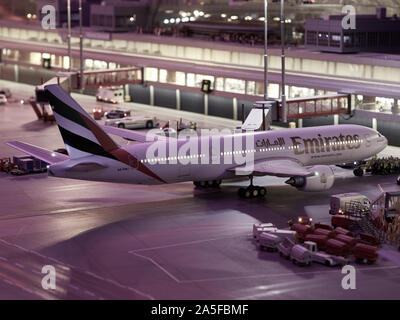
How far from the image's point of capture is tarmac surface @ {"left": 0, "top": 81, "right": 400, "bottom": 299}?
49312mm

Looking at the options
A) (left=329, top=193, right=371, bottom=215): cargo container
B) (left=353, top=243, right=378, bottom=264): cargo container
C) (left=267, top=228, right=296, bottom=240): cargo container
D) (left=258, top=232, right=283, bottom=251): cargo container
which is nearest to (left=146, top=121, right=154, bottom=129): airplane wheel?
(left=329, top=193, right=371, bottom=215): cargo container

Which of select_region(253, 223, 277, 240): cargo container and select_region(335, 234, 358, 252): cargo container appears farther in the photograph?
select_region(253, 223, 277, 240): cargo container

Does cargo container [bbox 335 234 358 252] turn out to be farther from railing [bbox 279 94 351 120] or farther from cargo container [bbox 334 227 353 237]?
railing [bbox 279 94 351 120]

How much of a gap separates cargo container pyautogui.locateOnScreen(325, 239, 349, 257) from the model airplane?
13.8 m

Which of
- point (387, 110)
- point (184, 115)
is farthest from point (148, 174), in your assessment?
point (184, 115)

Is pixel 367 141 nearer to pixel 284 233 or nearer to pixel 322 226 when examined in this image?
pixel 322 226

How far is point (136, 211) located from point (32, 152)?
32.0 ft

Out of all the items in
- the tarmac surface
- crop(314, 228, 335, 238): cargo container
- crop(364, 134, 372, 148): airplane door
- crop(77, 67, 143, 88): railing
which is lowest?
the tarmac surface

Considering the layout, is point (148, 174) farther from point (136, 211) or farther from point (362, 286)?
point (362, 286)

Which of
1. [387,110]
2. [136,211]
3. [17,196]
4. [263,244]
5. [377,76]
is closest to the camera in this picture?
[263,244]

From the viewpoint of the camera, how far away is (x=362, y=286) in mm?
49875

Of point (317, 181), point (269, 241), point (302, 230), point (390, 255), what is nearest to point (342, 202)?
point (317, 181)

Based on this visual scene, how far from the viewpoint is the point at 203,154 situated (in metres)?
70.9

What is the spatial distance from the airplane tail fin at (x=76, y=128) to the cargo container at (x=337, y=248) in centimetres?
1946
